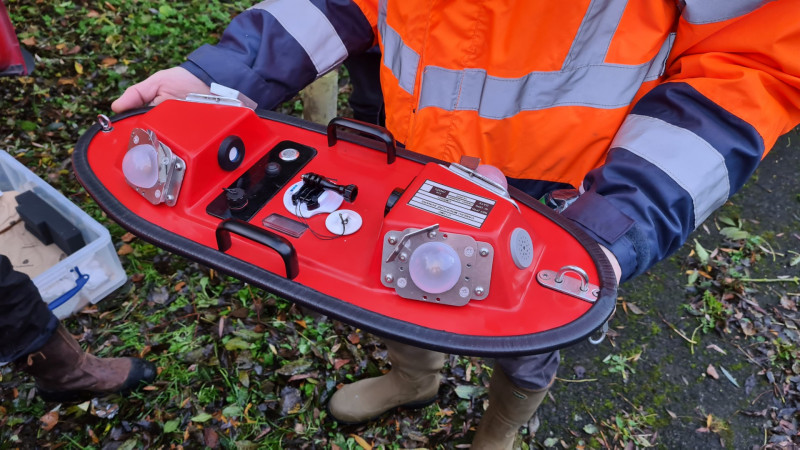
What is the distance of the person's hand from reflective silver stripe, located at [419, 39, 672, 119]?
2.65 feet

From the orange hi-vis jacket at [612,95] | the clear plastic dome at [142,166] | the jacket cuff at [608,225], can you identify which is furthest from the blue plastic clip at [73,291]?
the jacket cuff at [608,225]

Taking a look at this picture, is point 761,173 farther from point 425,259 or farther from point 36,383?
point 36,383

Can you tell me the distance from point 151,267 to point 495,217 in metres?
2.26

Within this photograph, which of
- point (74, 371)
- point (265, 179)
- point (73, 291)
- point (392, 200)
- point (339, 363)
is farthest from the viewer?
point (339, 363)

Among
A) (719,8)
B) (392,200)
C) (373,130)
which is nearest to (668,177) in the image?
(719,8)

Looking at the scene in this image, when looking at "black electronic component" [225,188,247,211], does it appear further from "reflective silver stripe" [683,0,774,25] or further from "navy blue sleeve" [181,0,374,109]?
"reflective silver stripe" [683,0,774,25]

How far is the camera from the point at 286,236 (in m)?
1.50

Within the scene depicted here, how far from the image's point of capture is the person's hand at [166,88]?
1.82 meters

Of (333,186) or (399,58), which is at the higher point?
(399,58)

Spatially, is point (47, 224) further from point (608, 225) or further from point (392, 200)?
point (608, 225)

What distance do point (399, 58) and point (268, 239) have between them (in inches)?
29.8

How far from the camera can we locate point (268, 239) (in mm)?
1329

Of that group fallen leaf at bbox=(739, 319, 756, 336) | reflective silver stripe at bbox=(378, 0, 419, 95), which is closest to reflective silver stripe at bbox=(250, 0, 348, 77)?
reflective silver stripe at bbox=(378, 0, 419, 95)

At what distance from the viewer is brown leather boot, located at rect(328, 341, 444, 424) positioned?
2.32 m
